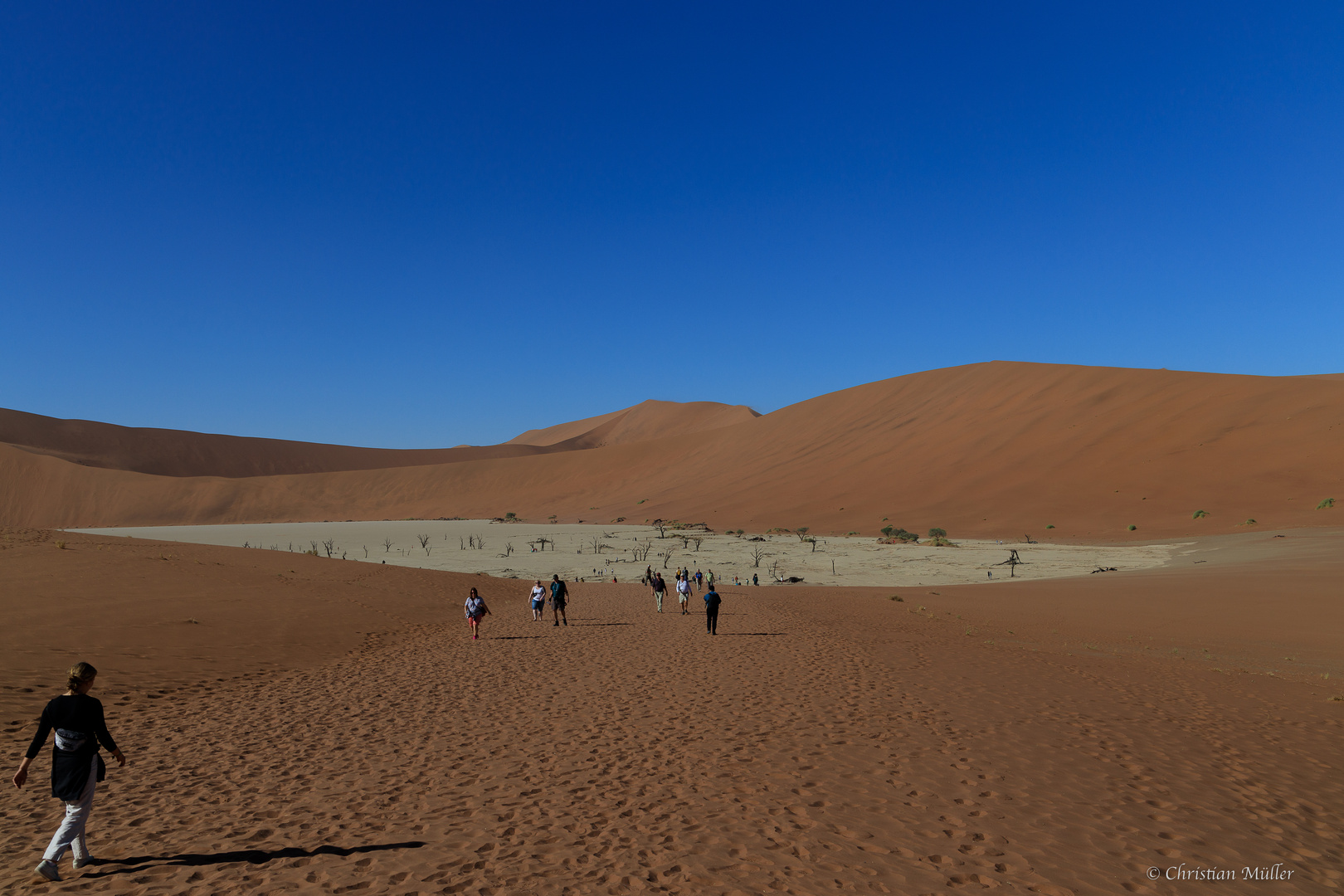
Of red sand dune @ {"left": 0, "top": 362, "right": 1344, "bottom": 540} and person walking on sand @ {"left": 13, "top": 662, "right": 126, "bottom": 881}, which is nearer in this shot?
person walking on sand @ {"left": 13, "top": 662, "right": 126, "bottom": 881}

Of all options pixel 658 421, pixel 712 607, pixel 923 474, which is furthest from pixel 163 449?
pixel 712 607

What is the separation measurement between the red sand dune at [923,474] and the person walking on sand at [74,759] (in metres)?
42.4

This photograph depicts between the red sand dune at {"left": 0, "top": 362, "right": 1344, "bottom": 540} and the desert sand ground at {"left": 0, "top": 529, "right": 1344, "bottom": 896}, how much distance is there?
28011 mm

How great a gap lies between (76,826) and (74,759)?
0.50 meters

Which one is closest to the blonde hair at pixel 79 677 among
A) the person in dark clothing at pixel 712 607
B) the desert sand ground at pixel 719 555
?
the person in dark clothing at pixel 712 607

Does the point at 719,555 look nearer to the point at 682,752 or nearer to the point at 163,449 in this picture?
the point at 682,752

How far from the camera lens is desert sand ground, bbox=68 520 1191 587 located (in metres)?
30.9

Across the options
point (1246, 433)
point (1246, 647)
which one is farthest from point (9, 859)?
point (1246, 433)

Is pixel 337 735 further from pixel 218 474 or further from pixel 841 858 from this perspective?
pixel 218 474

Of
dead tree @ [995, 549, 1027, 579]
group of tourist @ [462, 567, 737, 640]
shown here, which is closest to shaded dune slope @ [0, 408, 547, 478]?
dead tree @ [995, 549, 1027, 579]

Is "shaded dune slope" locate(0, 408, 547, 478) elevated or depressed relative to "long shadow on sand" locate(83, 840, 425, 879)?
elevated

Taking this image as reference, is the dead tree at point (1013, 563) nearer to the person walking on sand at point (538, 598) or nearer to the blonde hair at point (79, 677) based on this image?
the person walking on sand at point (538, 598)

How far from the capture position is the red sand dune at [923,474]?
4138cm

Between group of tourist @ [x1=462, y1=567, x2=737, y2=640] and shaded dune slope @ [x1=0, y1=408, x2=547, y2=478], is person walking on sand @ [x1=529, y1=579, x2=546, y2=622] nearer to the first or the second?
group of tourist @ [x1=462, y1=567, x2=737, y2=640]
